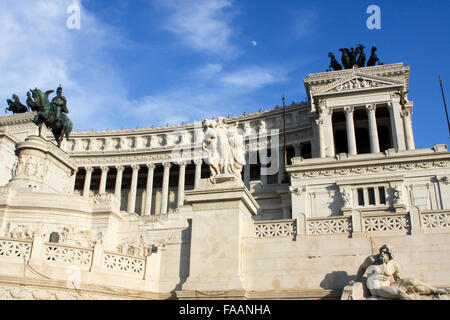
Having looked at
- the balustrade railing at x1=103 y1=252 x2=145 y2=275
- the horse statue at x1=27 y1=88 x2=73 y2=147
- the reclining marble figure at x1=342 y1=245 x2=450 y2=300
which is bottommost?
the reclining marble figure at x1=342 y1=245 x2=450 y2=300

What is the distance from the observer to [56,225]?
30828 millimetres

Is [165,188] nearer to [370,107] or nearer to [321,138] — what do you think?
[321,138]

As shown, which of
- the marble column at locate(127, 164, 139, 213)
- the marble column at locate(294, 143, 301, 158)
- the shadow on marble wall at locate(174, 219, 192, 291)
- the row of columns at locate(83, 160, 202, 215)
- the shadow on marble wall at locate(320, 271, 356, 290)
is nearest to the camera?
the shadow on marble wall at locate(320, 271, 356, 290)

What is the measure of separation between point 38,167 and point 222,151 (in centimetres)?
2153

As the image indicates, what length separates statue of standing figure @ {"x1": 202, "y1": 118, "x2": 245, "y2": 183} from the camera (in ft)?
58.6

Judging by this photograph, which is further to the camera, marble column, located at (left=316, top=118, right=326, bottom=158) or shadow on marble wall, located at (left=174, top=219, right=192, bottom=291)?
marble column, located at (left=316, top=118, right=326, bottom=158)

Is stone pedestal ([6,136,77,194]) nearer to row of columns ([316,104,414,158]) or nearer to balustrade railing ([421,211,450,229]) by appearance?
balustrade railing ([421,211,450,229])

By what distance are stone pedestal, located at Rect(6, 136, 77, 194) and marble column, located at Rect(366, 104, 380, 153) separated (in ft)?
108

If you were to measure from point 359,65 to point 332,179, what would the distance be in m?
29.2

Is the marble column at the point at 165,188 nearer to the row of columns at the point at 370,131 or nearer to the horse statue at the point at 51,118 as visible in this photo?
the row of columns at the point at 370,131

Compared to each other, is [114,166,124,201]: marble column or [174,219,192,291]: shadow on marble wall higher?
[114,166,124,201]: marble column

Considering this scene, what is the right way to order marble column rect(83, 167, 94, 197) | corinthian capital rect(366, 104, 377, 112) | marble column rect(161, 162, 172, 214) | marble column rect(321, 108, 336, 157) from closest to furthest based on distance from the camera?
marble column rect(321, 108, 336, 157) → corinthian capital rect(366, 104, 377, 112) → marble column rect(161, 162, 172, 214) → marble column rect(83, 167, 94, 197)

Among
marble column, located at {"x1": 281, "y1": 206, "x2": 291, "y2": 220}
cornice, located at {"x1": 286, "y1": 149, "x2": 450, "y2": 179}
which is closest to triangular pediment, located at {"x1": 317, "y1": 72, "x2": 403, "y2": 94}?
cornice, located at {"x1": 286, "y1": 149, "x2": 450, "y2": 179}

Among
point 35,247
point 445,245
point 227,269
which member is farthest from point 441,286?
point 35,247
